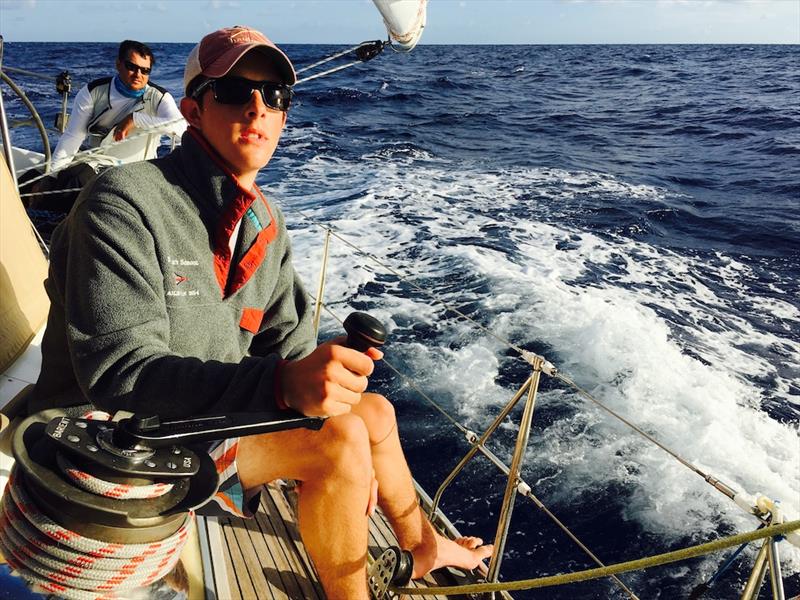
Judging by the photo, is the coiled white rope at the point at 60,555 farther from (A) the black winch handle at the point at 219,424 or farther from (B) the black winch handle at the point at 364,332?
(B) the black winch handle at the point at 364,332

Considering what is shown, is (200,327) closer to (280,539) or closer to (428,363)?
(280,539)

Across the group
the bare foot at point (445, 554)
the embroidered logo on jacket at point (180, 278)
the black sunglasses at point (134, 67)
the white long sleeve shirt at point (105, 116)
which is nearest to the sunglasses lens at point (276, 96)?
the embroidered logo on jacket at point (180, 278)

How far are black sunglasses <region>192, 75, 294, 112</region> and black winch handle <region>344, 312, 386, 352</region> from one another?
58 centimetres

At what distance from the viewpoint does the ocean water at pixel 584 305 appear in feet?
10.8

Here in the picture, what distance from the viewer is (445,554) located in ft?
6.07

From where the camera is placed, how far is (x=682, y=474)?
11.5ft

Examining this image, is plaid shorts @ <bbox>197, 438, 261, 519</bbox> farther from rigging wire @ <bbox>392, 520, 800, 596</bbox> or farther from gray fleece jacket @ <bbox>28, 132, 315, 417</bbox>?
rigging wire @ <bbox>392, 520, 800, 596</bbox>

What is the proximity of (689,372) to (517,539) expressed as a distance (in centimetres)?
216

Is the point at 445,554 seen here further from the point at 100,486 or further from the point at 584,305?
the point at 584,305

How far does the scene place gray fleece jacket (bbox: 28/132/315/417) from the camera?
963mm

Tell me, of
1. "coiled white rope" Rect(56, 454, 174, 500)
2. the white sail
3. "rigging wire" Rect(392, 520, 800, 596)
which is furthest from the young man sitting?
the white sail

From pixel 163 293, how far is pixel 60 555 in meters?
0.46

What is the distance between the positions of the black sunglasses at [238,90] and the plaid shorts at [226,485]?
704mm

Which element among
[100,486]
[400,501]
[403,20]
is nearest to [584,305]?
[403,20]
